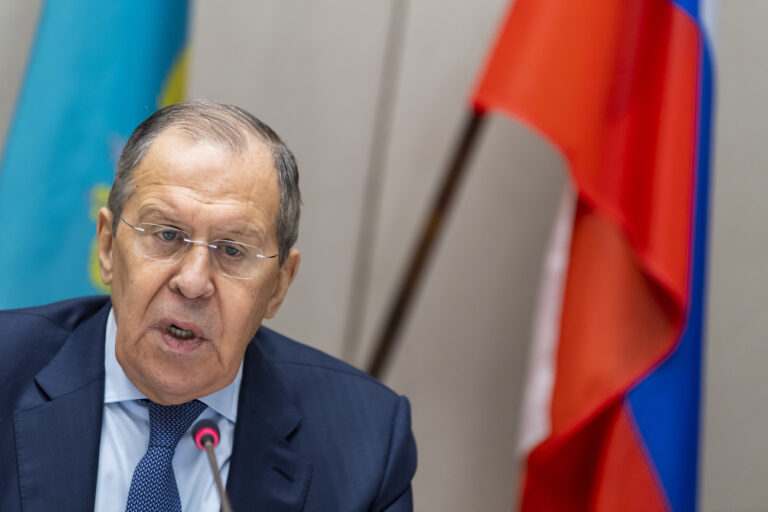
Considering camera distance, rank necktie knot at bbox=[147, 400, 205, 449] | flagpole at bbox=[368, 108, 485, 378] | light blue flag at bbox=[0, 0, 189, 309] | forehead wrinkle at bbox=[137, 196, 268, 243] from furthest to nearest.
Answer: flagpole at bbox=[368, 108, 485, 378] < light blue flag at bbox=[0, 0, 189, 309] < necktie knot at bbox=[147, 400, 205, 449] < forehead wrinkle at bbox=[137, 196, 268, 243]

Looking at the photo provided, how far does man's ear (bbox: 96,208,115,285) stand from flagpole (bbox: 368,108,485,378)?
1315 millimetres

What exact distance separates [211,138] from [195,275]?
0.78 ft

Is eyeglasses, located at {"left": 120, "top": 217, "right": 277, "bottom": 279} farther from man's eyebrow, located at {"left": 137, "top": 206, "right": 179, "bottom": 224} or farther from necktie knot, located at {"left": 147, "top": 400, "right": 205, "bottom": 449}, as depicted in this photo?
necktie knot, located at {"left": 147, "top": 400, "right": 205, "bottom": 449}

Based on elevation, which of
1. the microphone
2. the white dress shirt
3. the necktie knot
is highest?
the microphone

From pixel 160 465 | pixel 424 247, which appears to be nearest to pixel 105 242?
pixel 160 465

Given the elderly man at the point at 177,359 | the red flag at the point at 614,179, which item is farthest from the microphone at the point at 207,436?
the red flag at the point at 614,179

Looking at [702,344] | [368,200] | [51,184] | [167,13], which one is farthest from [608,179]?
[51,184]

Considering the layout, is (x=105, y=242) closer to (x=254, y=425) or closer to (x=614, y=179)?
(x=254, y=425)

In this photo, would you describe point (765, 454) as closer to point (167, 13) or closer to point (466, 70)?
point (466, 70)

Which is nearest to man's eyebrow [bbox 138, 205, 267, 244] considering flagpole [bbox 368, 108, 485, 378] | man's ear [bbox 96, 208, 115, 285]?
man's ear [bbox 96, 208, 115, 285]

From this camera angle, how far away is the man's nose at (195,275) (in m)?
1.43

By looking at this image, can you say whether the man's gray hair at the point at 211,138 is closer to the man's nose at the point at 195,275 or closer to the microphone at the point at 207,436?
the man's nose at the point at 195,275

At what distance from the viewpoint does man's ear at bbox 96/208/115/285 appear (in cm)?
155

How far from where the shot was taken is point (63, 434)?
1537mm
